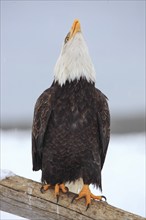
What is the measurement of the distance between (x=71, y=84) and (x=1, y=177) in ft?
3.41

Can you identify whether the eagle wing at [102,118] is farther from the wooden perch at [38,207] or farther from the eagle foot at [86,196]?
the wooden perch at [38,207]

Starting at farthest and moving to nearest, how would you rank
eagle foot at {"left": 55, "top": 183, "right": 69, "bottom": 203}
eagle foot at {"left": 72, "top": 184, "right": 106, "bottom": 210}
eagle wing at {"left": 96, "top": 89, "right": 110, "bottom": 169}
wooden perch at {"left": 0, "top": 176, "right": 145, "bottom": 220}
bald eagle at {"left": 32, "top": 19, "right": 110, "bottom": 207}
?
eagle wing at {"left": 96, "top": 89, "right": 110, "bottom": 169}, bald eagle at {"left": 32, "top": 19, "right": 110, "bottom": 207}, eagle foot at {"left": 55, "top": 183, "right": 69, "bottom": 203}, eagle foot at {"left": 72, "top": 184, "right": 106, "bottom": 210}, wooden perch at {"left": 0, "top": 176, "right": 145, "bottom": 220}

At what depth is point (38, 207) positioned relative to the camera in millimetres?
4434

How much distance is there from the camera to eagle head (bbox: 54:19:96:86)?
488cm

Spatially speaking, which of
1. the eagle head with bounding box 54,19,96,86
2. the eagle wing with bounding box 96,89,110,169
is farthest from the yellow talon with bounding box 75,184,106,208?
the eagle head with bounding box 54,19,96,86

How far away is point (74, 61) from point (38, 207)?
50.4 inches

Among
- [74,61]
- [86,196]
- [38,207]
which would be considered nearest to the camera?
[38,207]

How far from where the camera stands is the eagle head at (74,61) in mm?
4883

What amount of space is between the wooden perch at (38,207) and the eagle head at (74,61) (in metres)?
0.99

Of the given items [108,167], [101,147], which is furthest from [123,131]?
[101,147]

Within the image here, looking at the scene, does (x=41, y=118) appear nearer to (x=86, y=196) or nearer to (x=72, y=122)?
(x=72, y=122)

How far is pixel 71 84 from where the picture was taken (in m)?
4.95

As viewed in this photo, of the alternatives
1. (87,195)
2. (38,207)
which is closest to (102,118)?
(87,195)

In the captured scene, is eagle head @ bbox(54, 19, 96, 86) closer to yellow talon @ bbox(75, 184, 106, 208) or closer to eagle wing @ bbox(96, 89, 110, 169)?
eagle wing @ bbox(96, 89, 110, 169)
